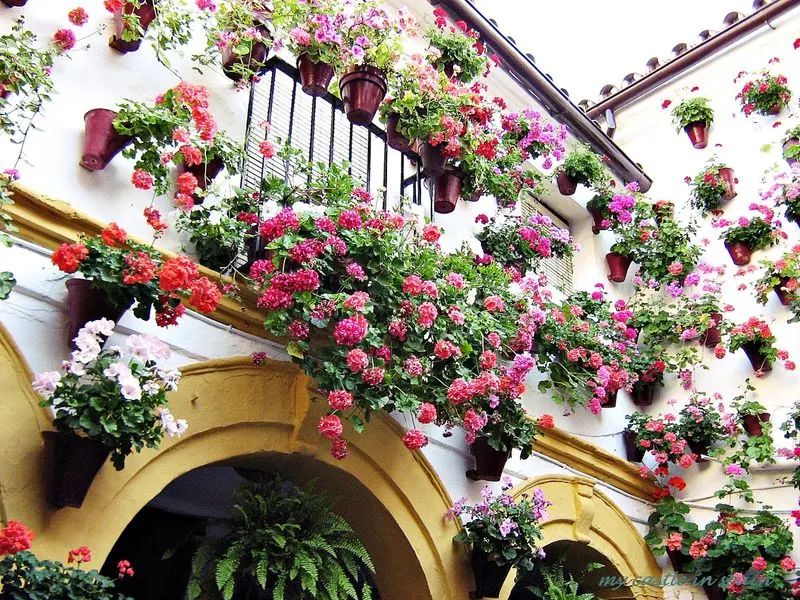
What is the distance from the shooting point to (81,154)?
3514mm

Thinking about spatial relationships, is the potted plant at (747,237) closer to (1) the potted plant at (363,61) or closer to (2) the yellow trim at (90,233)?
(2) the yellow trim at (90,233)

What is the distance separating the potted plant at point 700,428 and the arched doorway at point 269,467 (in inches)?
104

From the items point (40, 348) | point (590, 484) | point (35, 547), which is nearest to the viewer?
point (35, 547)

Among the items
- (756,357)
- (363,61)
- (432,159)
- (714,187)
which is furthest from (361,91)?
(714,187)

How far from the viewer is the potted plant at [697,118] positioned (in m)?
7.77

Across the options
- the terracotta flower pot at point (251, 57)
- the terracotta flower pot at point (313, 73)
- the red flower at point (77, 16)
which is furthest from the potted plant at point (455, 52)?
the red flower at point (77, 16)

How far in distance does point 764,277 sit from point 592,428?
204 centimetres

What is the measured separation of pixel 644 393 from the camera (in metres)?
6.75

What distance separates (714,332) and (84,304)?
5334 mm

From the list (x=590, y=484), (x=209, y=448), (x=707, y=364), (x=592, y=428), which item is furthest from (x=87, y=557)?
(x=707, y=364)

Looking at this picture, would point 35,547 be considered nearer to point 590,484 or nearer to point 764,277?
point 590,484

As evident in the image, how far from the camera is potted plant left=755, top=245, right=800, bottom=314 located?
20.7 ft

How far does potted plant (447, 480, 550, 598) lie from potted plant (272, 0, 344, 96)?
267cm

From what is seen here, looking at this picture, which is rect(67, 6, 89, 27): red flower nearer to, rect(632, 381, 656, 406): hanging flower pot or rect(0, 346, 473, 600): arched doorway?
rect(0, 346, 473, 600): arched doorway
